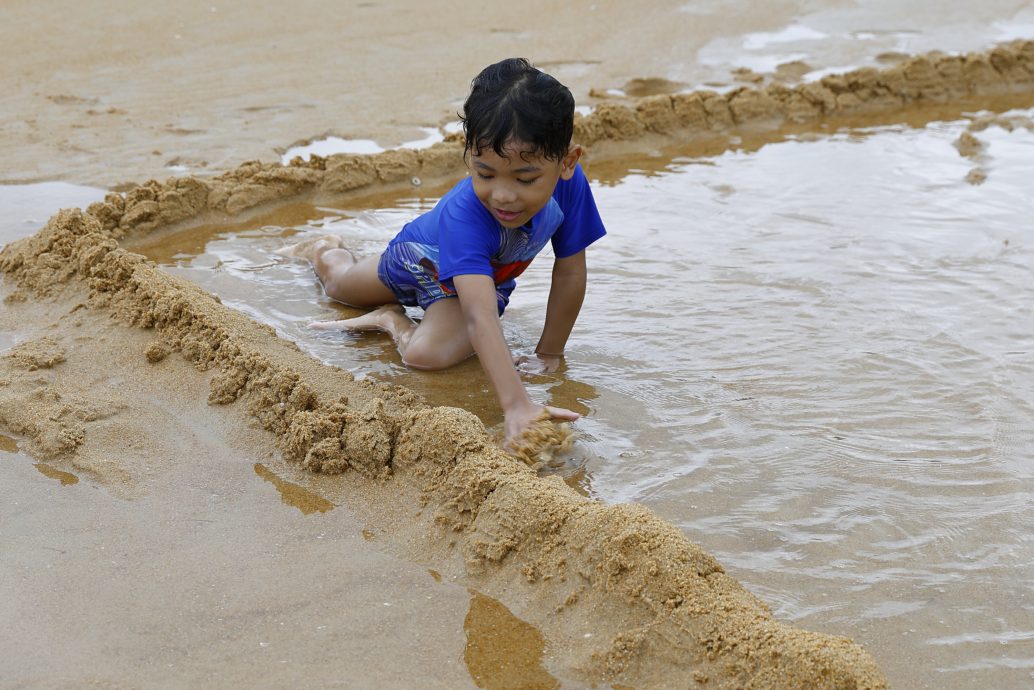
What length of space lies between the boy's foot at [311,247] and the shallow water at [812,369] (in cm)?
8

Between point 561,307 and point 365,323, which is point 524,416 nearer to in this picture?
point 561,307

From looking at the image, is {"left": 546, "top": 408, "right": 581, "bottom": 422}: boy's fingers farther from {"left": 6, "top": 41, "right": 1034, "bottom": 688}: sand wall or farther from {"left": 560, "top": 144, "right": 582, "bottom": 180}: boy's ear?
A: {"left": 560, "top": 144, "right": 582, "bottom": 180}: boy's ear

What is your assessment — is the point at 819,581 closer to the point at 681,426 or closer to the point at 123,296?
the point at 681,426

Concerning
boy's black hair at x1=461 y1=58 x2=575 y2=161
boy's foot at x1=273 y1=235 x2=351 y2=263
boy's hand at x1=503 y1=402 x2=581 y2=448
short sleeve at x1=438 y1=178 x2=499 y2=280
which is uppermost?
boy's black hair at x1=461 y1=58 x2=575 y2=161

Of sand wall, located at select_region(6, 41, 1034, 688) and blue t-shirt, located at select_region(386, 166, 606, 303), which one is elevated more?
blue t-shirt, located at select_region(386, 166, 606, 303)

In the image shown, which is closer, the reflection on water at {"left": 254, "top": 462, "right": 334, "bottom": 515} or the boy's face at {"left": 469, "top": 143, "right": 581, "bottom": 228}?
the reflection on water at {"left": 254, "top": 462, "right": 334, "bottom": 515}

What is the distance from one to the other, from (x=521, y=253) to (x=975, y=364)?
5.23 feet

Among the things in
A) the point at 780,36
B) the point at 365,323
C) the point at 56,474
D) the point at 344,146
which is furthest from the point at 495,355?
the point at 780,36

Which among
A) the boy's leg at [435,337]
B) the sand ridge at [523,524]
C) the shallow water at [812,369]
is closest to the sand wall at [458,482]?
the sand ridge at [523,524]

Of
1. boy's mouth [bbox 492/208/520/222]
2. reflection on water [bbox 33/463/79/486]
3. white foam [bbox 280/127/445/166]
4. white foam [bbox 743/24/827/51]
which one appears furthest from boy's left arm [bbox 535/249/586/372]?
white foam [bbox 743/24/827/51]

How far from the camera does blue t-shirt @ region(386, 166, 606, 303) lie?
3.38m

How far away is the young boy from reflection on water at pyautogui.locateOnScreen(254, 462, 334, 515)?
561mm

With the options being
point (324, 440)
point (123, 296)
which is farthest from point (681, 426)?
point (123, 296)

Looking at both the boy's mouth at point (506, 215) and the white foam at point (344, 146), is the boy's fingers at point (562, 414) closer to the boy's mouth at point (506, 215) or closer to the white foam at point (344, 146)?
the boy's mouth at point (506, 215)
